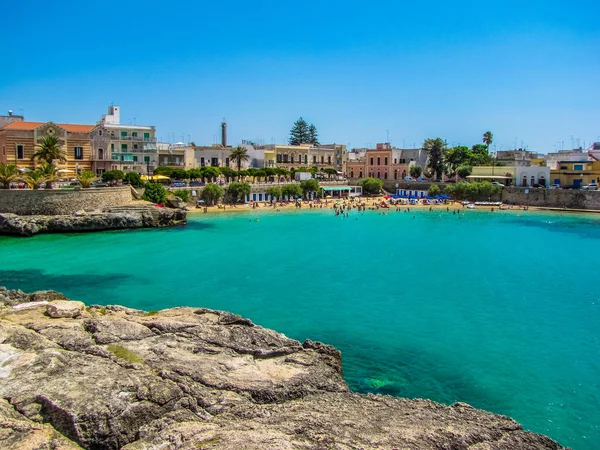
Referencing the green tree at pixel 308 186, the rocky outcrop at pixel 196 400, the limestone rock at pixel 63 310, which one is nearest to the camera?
the rocky outcrop at pixel 196 400

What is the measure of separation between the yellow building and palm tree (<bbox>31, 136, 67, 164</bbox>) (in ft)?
193

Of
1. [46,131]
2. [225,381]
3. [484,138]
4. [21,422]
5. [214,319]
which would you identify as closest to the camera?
[21,422]

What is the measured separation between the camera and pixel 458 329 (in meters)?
21.0

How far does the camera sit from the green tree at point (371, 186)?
79875 millimetres

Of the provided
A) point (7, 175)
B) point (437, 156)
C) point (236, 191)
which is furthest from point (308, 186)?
point (7, 175)

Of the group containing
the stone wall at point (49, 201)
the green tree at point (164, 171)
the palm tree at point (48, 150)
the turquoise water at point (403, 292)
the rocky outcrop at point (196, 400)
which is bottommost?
the turquoise water at point (403, 292)

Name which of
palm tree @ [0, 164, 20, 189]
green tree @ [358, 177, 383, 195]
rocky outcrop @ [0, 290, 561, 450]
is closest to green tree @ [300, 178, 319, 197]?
green tree @ [358, 177, 383, 195]

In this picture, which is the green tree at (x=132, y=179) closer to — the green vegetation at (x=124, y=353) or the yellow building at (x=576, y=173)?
the green vegetation at (x=124, y=353)

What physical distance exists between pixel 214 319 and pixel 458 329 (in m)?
9.31

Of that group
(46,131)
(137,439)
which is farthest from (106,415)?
(46,131)

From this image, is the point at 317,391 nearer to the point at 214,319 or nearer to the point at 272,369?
the point at 272,369

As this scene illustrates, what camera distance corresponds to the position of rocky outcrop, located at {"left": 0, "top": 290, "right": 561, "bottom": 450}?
10234mm

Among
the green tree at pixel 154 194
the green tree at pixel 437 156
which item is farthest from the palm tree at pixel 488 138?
the green tree at pixel 154 194

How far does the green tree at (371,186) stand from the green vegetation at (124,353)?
222 ft
